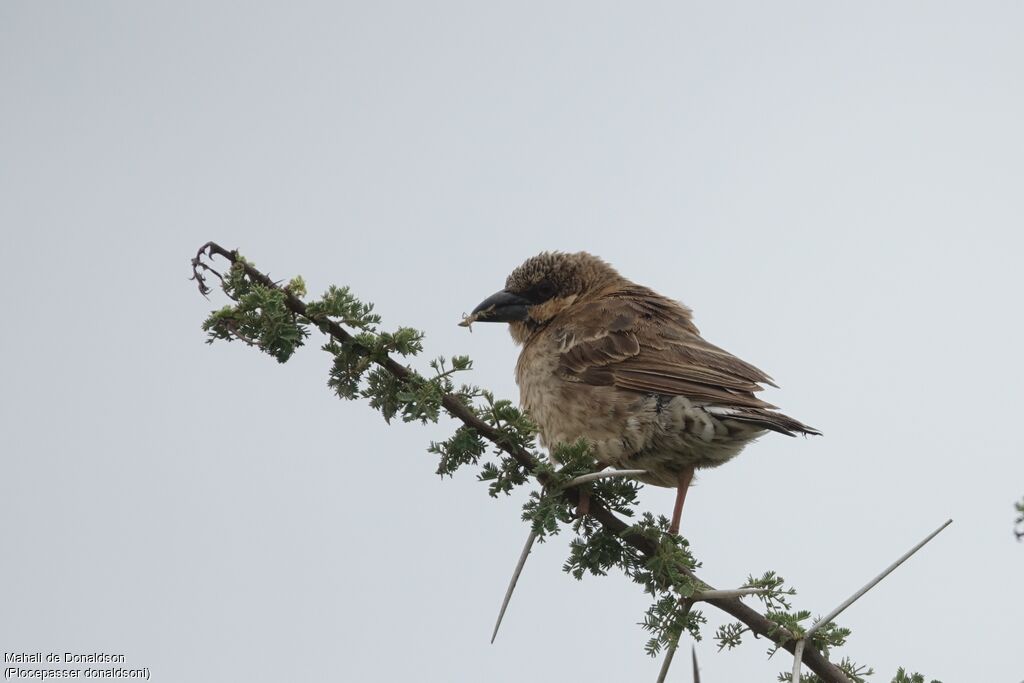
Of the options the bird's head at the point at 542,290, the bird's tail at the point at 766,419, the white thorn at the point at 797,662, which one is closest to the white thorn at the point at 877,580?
the white thorn at the point at 797,662

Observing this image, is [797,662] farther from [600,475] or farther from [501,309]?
[501,309]

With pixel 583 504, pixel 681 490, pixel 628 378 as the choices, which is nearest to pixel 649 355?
pixel 628 378

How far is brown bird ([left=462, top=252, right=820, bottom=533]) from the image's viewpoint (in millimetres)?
4992

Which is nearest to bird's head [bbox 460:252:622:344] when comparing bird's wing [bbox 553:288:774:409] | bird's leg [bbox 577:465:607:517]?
bird's wing [bbox 553:288:774:409]

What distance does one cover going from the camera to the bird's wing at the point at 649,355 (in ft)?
16.8

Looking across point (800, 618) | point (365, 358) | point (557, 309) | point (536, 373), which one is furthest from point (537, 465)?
point (557, 309)

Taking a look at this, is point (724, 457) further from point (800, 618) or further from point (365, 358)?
point (365, 358)

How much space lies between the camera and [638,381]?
17.6ft

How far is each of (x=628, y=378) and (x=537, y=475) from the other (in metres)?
2.30

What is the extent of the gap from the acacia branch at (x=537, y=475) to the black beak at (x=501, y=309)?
10.4 ft

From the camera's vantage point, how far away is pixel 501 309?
658 cm

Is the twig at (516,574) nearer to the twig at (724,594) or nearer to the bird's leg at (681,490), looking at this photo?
the twig at (724,594)

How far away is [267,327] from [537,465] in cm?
100

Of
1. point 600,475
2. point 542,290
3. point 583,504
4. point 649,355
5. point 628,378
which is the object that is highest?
point 542,290
